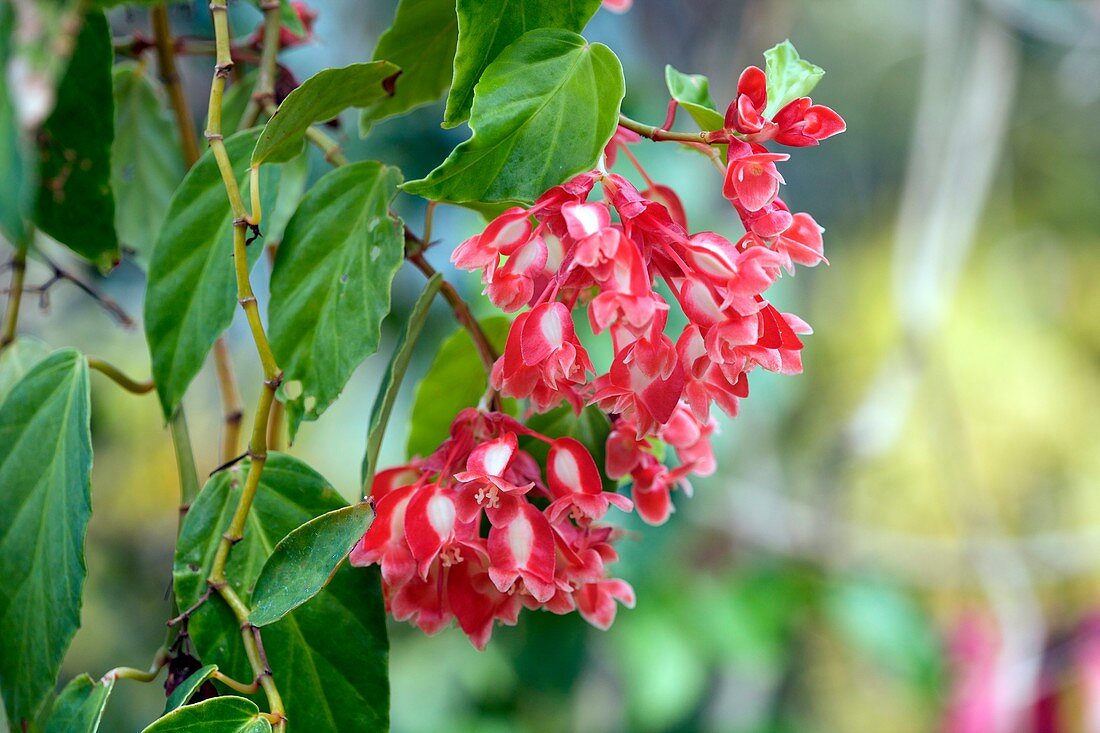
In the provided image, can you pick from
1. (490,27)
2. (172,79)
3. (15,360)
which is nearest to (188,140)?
(172,79)

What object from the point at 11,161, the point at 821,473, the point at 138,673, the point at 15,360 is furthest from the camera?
the point at 821,473

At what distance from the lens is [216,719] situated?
0.95ft

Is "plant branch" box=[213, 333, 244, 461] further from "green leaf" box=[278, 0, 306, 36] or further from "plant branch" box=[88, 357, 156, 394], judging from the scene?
"green leaf" box=[278, 0, 306, 36]

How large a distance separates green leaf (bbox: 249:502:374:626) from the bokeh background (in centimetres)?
47

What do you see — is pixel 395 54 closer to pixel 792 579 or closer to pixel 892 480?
pixel 792 579

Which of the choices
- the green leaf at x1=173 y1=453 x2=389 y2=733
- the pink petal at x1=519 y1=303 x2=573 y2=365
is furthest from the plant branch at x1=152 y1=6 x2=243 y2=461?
the pink petal at x1=519 y1=303 x2=573 y2=365

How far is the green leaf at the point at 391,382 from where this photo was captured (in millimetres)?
336

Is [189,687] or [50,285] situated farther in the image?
[50,285]

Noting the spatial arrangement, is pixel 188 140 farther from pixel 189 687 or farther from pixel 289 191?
pixel 189 687

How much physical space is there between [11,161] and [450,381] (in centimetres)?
21

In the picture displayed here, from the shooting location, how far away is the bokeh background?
1.25 metres

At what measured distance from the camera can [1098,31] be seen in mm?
1727

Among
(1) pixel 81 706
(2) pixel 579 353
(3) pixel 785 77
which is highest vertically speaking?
(3) pixel 785 77

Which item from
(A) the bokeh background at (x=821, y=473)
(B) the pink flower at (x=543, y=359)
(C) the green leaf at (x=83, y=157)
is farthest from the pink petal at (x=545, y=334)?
(A) the bokeh background at (x=821, y=473)
